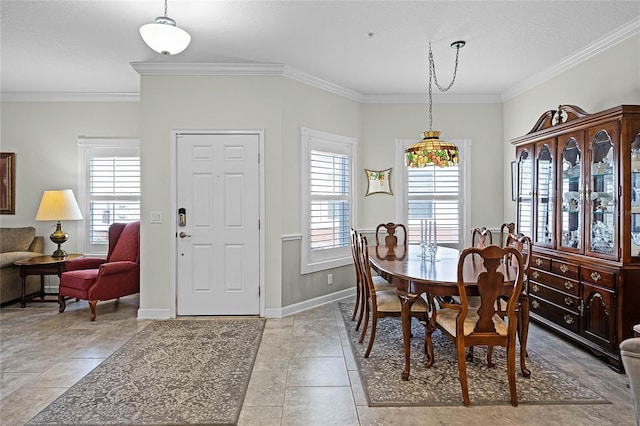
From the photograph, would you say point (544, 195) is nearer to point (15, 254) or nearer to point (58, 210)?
point (58, 210)

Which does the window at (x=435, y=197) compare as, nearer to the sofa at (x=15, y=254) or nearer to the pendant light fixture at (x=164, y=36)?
the pendant light fixture at (x=164, y=36)

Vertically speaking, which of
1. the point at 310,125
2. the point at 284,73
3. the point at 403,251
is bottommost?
the point at 403,251

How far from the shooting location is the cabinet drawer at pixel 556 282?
3316mm

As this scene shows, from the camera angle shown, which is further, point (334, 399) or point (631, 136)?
point (631, 136)

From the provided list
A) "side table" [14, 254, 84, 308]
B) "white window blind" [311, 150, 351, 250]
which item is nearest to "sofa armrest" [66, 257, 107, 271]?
"side table" [14, 254, 84, 308]

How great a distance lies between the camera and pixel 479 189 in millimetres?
5480

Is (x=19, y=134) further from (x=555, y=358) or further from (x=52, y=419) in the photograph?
(x=555, y=358)

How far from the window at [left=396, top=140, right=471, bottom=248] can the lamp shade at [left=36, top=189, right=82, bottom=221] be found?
167 inches

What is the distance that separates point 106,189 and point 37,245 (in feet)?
3.70

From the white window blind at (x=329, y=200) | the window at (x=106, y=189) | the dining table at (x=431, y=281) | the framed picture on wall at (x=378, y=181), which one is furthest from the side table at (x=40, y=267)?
the framed picture on wall at (x=378, y=181)

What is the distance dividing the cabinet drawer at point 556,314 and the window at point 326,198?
223cm

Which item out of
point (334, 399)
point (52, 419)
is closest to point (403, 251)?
point (334, 399)

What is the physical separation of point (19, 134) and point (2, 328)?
2732 millimetres

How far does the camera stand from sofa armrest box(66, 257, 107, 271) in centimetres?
473
